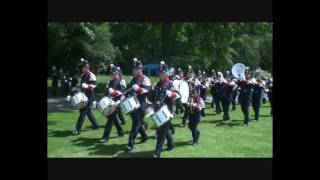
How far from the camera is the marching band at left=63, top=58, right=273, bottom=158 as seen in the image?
452 inches

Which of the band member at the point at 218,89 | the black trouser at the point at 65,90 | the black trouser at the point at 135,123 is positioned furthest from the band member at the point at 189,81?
the black trouser at the point at 65,90

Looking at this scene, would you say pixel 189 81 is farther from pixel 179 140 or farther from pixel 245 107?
pixel 245 107

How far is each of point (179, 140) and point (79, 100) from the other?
2.13 metres

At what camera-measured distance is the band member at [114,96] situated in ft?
39.5

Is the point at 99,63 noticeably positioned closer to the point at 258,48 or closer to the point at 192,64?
the point at 192,64

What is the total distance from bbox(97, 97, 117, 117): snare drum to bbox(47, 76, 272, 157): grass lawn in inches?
14.9

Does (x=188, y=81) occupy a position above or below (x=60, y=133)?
above

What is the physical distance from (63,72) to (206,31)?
2948mm

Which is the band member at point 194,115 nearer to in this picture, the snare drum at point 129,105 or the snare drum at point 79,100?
the snare drum at point 129,105

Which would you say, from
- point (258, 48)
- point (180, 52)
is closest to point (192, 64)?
point (180, 52)

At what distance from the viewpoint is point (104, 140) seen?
12.3m

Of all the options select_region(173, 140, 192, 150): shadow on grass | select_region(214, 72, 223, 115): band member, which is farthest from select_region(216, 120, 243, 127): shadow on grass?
select_region(173, 140, 192, 150): shadow on grass

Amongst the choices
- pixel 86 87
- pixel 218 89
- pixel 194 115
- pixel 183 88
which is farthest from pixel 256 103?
pixel 86 87

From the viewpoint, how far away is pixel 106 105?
1197cm
